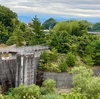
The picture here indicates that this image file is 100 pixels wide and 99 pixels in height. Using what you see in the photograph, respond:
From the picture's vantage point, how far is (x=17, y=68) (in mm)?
34531

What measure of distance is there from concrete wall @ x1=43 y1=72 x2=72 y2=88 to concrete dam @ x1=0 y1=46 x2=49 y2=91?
2.62 m

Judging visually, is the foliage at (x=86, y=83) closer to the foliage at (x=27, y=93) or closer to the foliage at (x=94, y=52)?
the foliage at (x=27, y=93)

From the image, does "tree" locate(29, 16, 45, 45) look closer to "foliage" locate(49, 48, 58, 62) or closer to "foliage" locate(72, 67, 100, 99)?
"foliage" locate(49, 48, 58, 62)

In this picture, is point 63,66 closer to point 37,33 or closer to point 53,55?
point 53,55

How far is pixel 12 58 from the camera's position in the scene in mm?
35844

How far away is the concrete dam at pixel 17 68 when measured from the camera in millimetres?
34469

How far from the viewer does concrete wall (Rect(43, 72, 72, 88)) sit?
38156mm

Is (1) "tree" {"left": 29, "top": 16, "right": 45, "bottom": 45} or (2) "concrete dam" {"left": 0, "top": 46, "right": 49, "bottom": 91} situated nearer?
(2) "concrete dam" {"left": 0, "top": 46, "right": 49, "bottom": 91}

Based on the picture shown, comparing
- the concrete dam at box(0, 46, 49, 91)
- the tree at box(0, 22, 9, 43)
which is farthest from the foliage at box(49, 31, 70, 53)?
the tree at box(0, 22, 9, 43)

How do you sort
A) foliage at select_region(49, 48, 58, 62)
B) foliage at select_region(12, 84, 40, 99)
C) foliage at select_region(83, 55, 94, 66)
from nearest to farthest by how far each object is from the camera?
1. foliage at select_region(12, 84, 40, 99)
2. foliage at select_region(49, 48, 58, 62)
3. foliage at select_region(83, 55, 94, 66)

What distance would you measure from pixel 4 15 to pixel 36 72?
18.5m

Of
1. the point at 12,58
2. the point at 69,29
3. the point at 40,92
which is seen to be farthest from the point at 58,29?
the point at 40,92

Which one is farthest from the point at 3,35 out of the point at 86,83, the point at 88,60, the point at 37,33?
the point at 86,83

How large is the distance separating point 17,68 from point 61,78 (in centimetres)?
608
